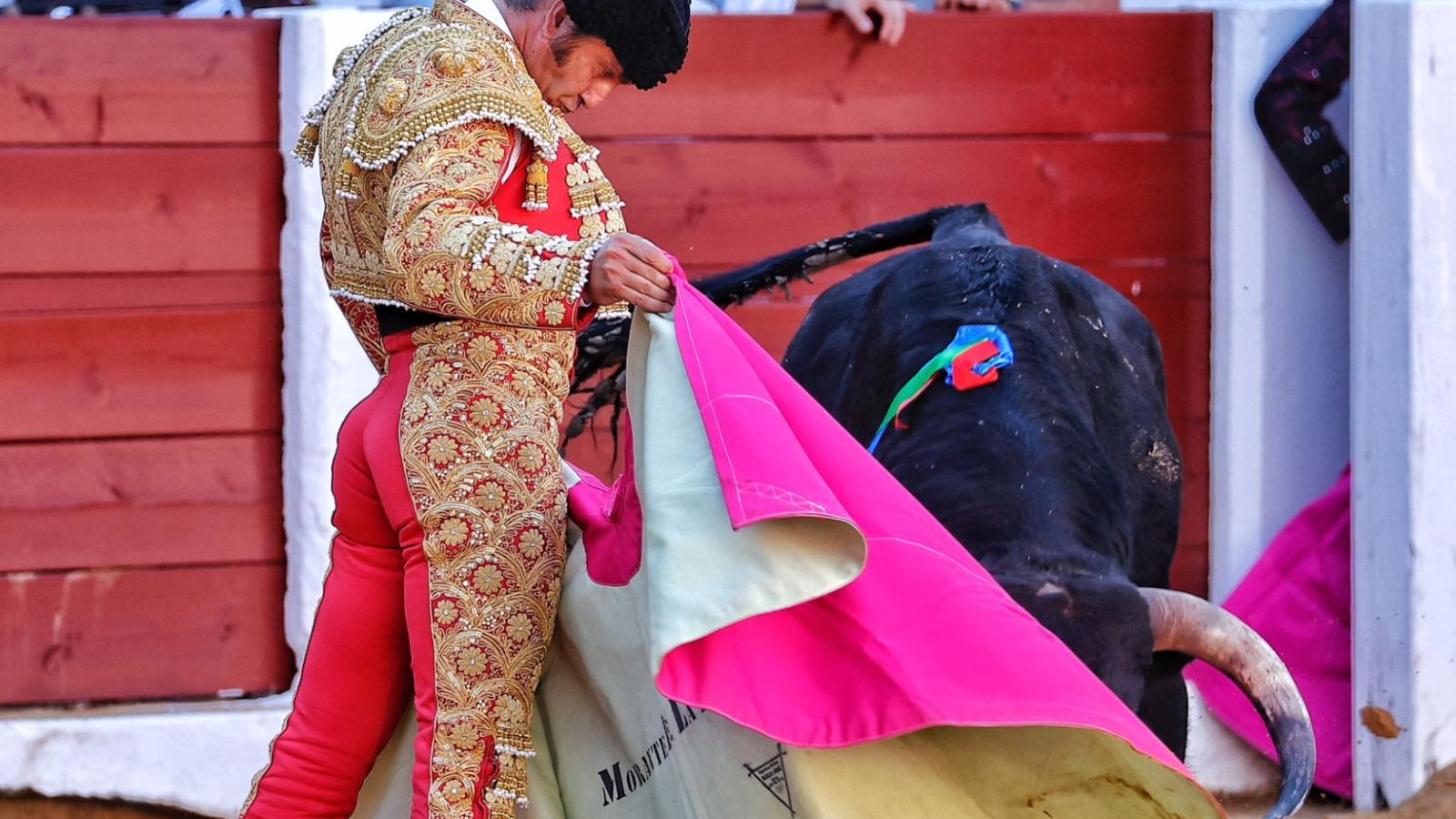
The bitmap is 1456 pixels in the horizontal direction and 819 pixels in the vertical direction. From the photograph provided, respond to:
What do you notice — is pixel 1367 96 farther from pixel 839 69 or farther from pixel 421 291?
pixel 421 291

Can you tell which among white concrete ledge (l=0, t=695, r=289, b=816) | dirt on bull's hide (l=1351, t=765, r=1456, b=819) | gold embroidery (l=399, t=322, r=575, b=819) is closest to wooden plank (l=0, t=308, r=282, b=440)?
white concrete ledge (l=0, t=695, r=289, b=816)

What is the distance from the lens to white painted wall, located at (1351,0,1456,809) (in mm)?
3297

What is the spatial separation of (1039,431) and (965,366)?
5.9 inches

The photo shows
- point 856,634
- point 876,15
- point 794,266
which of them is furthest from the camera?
point 876,15

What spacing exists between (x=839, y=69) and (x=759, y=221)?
1.18ft

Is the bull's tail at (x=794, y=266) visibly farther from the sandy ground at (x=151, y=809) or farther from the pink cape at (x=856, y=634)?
the sandy ground at (x=151, y=809)

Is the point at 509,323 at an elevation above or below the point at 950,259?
above

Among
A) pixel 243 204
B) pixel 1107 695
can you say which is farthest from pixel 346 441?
pixel 243 204

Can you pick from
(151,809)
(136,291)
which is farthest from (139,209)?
(151,809)

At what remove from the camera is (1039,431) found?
7.78 ft

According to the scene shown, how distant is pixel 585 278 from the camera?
153 cm

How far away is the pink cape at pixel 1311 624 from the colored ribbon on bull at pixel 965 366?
4.48ft

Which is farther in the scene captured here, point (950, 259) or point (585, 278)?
point (950, 259)

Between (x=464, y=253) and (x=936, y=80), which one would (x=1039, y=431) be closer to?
(x=464, y=253)
